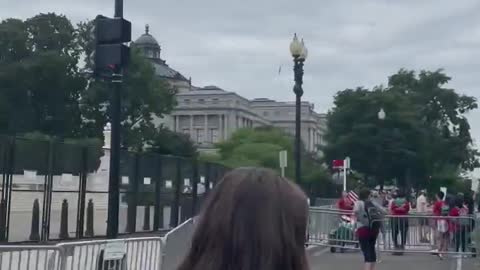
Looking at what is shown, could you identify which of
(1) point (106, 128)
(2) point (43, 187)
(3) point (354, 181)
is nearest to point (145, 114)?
(1) point (106, 128)

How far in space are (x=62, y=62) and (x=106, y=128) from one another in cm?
838

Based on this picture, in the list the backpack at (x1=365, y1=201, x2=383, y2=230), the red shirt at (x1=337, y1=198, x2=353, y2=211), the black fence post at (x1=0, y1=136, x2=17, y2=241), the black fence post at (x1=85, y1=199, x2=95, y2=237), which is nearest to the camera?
the backpack at (x1=365, y1=201, x2=383, y2=230)

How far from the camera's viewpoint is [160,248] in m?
13.1

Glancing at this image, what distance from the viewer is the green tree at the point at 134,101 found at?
8719 cm

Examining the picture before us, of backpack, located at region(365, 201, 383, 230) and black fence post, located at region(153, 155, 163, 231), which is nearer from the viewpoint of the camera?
backpack, located at region(365, 201, 383, 230)

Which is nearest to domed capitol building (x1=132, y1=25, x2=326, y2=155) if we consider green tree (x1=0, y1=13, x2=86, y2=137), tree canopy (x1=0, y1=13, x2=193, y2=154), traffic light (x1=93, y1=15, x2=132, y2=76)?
tree canopy (x1=0, y1=13, x2=193, y2=154)

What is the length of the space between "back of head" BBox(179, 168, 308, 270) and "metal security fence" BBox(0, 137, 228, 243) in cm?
1625

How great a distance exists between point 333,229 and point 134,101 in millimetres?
68669

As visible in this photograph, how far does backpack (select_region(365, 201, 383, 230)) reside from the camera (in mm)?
16344

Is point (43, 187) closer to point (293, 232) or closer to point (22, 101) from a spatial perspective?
point (293, 232)

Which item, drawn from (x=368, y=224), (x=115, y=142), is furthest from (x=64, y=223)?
(x=368, y=224)

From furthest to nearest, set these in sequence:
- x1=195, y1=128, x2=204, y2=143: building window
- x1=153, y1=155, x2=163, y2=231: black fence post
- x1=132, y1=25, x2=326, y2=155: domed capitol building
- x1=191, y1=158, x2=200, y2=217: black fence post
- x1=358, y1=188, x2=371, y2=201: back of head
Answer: x1=132, y1=25, x2=326, y2=155: domed capitol building → x1=195, y1=128, x2=204, y2=143: building window → x1=191, y1=158, x2=200, y2=217: black fence post → x1=153, y1=155, x2=163, y2=231: black fence post → x1=358, y1=188, x2=371, y2=201: back of head

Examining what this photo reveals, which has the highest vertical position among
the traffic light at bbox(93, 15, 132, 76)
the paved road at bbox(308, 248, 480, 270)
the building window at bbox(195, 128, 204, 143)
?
the building window at bbox(195, 128, 204, 143)

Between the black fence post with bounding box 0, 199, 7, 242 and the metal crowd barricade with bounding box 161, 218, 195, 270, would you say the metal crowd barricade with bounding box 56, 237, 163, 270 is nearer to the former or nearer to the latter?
the metal crowd barricade with bounding box 161, 218, 195, 270
